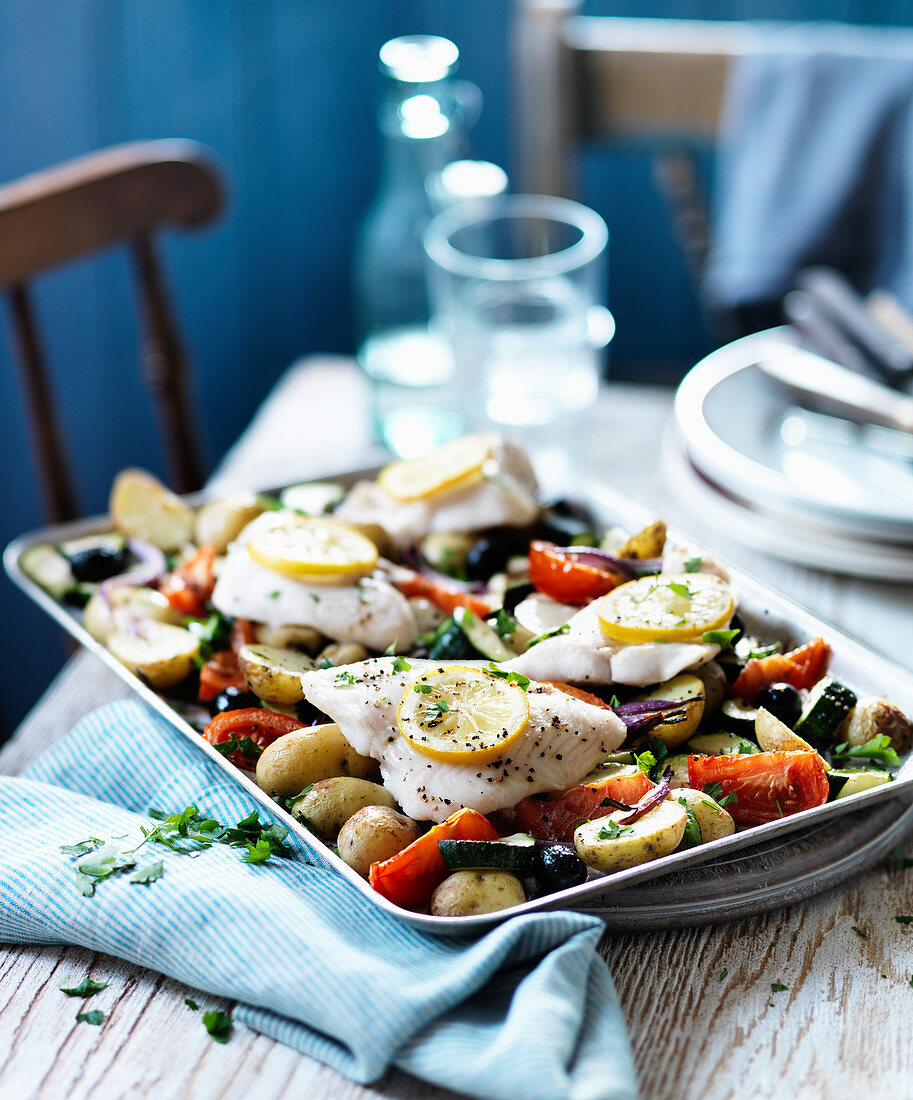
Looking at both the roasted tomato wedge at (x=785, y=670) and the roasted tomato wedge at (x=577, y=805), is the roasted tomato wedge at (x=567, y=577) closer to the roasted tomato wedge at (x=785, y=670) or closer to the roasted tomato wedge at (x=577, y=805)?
the roasted tomato wedge at (x=785, y=670)

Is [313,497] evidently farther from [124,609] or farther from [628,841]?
[628,841]

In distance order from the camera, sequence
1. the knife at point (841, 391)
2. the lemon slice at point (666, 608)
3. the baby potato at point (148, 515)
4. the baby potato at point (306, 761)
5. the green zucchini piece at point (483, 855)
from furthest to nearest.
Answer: the knife at point (841, 391), the baby potato at point (148, 515), the lemon slice at point (666, 608), the baby potato at point (306, 761), the green zucchini piece at point (483, 855)

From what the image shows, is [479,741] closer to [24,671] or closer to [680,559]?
[680,559]

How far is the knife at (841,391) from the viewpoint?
5.77ft

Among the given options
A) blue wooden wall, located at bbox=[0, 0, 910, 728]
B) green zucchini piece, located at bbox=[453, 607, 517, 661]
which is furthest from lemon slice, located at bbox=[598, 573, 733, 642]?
blue wooden wall, located at bbox=[0, 0, 910, 728]

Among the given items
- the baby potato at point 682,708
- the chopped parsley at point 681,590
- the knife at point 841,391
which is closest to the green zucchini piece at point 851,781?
the baby potato at point 682,708

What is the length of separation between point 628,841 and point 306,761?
295mm

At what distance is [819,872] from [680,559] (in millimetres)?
389

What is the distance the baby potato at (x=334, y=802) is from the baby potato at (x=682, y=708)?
0.85 feet

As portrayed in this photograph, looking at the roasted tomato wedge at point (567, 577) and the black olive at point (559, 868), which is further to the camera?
the roasted tomato wedge at point (567, 577)

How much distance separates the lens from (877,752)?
1.11 metres

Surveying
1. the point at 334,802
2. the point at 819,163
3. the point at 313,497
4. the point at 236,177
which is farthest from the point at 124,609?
the point at 236,177

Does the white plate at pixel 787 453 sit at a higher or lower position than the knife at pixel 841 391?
lower

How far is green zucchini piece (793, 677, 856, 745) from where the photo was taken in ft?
3.76
